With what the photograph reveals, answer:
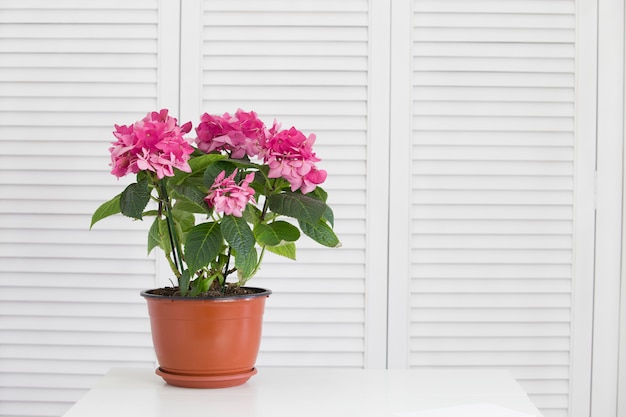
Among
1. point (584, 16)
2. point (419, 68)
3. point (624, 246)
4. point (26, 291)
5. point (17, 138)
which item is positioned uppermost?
point (584, 16)

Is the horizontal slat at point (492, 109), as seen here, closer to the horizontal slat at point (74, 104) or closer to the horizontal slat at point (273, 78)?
the horizontal slat at point (273, 78)

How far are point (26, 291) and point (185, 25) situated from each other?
848mm

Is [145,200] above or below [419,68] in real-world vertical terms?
below

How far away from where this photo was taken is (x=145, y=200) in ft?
3.95

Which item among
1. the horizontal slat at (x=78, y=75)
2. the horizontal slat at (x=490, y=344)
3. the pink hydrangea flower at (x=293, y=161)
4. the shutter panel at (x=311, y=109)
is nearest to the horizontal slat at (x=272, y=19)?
the shutter panel at (x=311, y=109)

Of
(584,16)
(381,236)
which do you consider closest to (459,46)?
(584,16)

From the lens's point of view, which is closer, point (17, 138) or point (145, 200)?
point (145, 200)

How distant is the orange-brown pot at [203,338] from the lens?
49.4 inches

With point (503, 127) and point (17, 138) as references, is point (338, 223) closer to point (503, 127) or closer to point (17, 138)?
point (503, 127)

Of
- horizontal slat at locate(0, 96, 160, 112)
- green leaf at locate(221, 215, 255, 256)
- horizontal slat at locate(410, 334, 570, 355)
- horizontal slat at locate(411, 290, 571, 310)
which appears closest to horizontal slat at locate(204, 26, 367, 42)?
horizontal slat at locate(0, 96, 160, 112)

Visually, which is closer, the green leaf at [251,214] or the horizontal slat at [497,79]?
the green leaf at [251,214]

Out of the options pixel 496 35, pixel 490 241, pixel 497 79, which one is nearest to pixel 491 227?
pixel 490 241

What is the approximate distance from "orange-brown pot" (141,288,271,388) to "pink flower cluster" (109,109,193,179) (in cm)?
22

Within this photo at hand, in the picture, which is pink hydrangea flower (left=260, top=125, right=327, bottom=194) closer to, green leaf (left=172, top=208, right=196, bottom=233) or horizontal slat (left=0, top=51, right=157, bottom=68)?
green leaf (left=172, top=208, right=196, bottom=233)
